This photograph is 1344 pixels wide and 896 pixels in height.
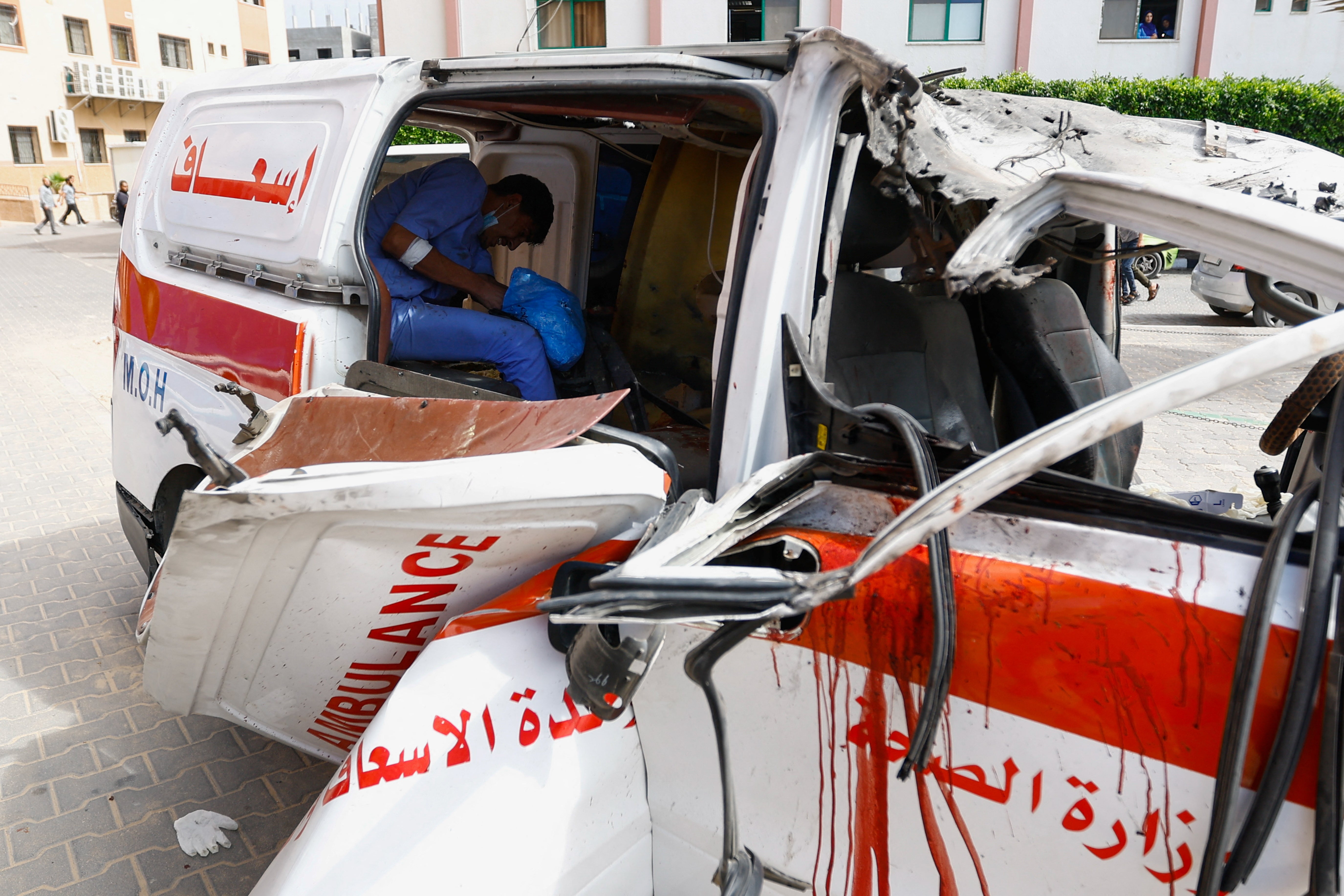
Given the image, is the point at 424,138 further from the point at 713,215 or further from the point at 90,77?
the point at 90,77

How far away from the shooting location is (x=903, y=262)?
2752 mm

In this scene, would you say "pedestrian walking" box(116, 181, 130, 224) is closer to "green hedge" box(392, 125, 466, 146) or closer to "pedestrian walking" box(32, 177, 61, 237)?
"pedestrian walking" box(32, 177, 61, 237)

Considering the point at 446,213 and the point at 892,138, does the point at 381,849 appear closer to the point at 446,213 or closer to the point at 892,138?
the point at 892,138

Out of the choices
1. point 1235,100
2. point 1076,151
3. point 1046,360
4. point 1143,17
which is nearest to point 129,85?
point 1143,17

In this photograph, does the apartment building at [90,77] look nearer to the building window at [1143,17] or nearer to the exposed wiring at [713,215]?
the building window at [1143,17]

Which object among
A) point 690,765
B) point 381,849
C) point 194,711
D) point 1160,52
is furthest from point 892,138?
point 1160,52

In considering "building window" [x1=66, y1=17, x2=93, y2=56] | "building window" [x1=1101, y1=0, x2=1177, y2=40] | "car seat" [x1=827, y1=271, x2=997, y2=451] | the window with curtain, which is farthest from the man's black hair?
"building window" [x1=66, y1=17, x2=93, y2=56]

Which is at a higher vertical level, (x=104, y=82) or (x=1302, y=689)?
(x=104, y=82)

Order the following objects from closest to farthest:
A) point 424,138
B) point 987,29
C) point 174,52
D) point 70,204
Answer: point 424,138
point 987,29
point 70,204
point 174,52

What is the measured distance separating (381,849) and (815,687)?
2.47ft

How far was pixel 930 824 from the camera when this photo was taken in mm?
1426

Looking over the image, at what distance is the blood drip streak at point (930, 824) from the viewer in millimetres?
1395

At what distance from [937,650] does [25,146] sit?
3754cm

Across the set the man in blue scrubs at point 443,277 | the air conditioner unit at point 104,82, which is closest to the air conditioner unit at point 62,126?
the air conditioner unit at point 104,82
